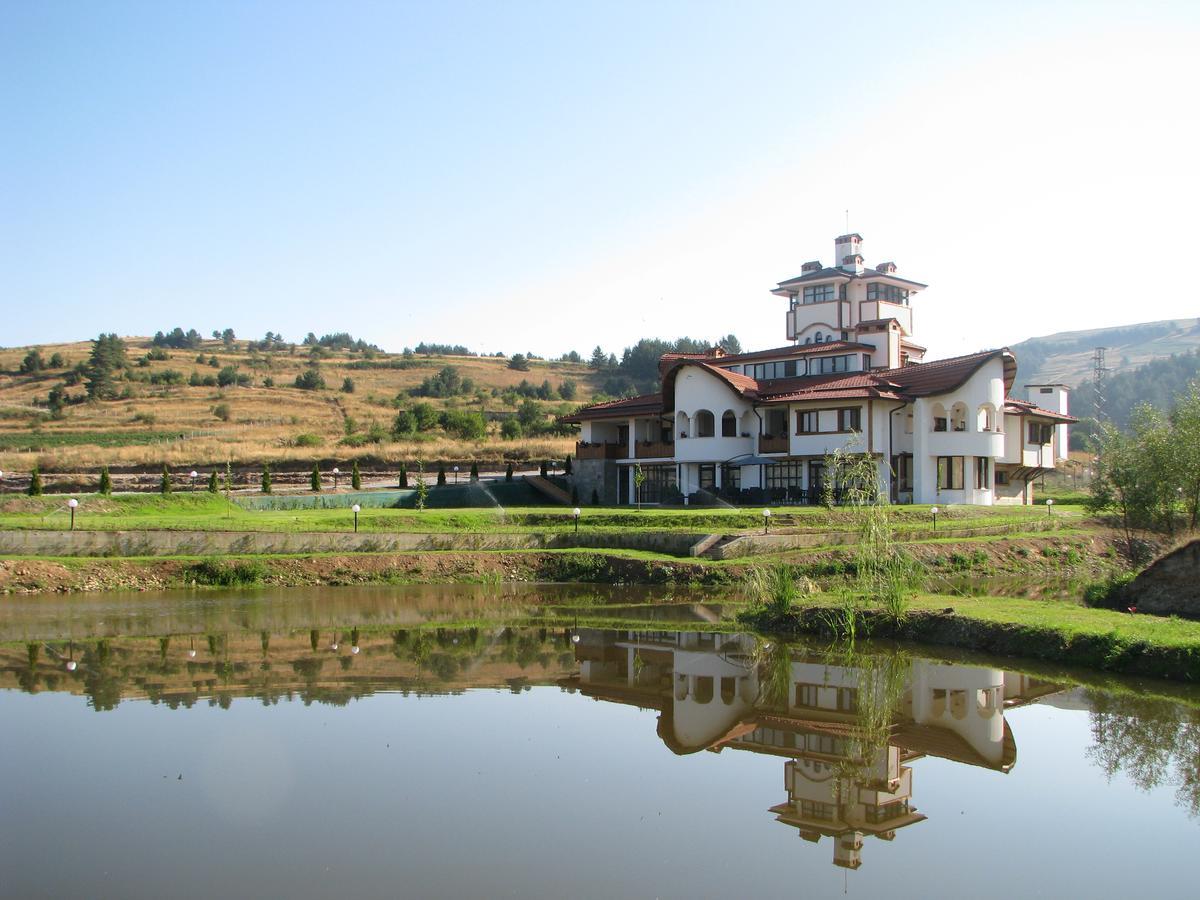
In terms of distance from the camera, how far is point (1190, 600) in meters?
21.0

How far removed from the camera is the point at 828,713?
1448 centimetres

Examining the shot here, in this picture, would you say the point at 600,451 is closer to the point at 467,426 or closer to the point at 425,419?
the point at 467,426

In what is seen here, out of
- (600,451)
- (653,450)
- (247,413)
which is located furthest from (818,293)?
(247,413)

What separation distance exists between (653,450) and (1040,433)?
66.4ft

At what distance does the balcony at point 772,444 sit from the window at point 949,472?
6.72 m

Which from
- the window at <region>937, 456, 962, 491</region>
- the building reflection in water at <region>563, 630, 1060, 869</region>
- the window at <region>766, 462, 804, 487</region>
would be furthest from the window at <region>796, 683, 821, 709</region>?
the window at <region>937, 456, 962, 491</region>

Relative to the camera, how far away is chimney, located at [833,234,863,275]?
183ft

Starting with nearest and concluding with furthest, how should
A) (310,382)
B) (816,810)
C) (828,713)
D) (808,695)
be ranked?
(816,810) < (828,713) < (808,695) < (310,382)

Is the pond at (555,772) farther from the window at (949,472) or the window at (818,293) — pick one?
the window at (818,293)

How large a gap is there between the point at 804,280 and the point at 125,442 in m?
43.4

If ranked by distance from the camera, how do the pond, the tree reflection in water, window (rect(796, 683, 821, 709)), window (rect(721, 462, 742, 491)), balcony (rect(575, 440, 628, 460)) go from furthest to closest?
balcony (rect(575, 440, 628, 460))
window (rect(721, 462, 742, 491))
window (rect(796, 683, 821, 709))
the tree reflection in water
the pond

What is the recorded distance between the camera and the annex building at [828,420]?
43312mm

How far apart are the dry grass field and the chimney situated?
2026 centimetres

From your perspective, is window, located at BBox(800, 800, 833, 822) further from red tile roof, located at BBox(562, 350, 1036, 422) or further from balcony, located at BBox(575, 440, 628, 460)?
balcony, located at BBox(575, 440, 628, 460)
